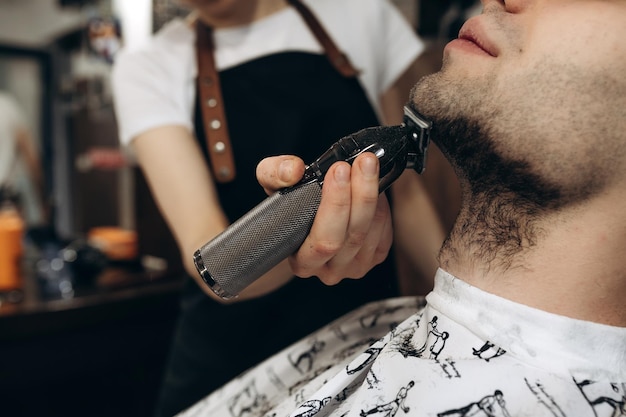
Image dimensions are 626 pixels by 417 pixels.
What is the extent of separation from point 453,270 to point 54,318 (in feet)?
5.49

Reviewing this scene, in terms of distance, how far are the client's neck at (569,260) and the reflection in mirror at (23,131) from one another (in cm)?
427

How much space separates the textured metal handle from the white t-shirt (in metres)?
0.58

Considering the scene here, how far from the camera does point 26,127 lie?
5238mm

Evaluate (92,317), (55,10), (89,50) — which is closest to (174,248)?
(92,317)

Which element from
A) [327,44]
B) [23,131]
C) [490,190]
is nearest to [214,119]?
[327,44]

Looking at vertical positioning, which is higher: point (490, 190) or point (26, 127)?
point (490, 190)

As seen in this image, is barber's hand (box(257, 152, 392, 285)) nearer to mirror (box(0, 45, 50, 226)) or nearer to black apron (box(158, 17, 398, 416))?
black apron (box(158, 17, 398, 416))

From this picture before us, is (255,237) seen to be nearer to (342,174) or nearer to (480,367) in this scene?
(342,174)

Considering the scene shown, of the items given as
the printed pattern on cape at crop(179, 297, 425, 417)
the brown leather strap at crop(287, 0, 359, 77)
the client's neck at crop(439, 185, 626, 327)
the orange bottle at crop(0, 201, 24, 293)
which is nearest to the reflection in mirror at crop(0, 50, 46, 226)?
the orange bottle at crop(0, 201, 24, 293)

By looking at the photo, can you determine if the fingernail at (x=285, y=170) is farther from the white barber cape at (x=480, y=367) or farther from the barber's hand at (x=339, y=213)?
the white barber cape at (x=480, y=367)

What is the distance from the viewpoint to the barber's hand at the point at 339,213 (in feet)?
2.61

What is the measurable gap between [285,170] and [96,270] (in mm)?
1879

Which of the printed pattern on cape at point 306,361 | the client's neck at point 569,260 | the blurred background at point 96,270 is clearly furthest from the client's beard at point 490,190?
the blurred background at point 96,270

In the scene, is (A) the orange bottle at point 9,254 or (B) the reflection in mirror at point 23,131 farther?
(B) the reflection in mirror at point 23,131
